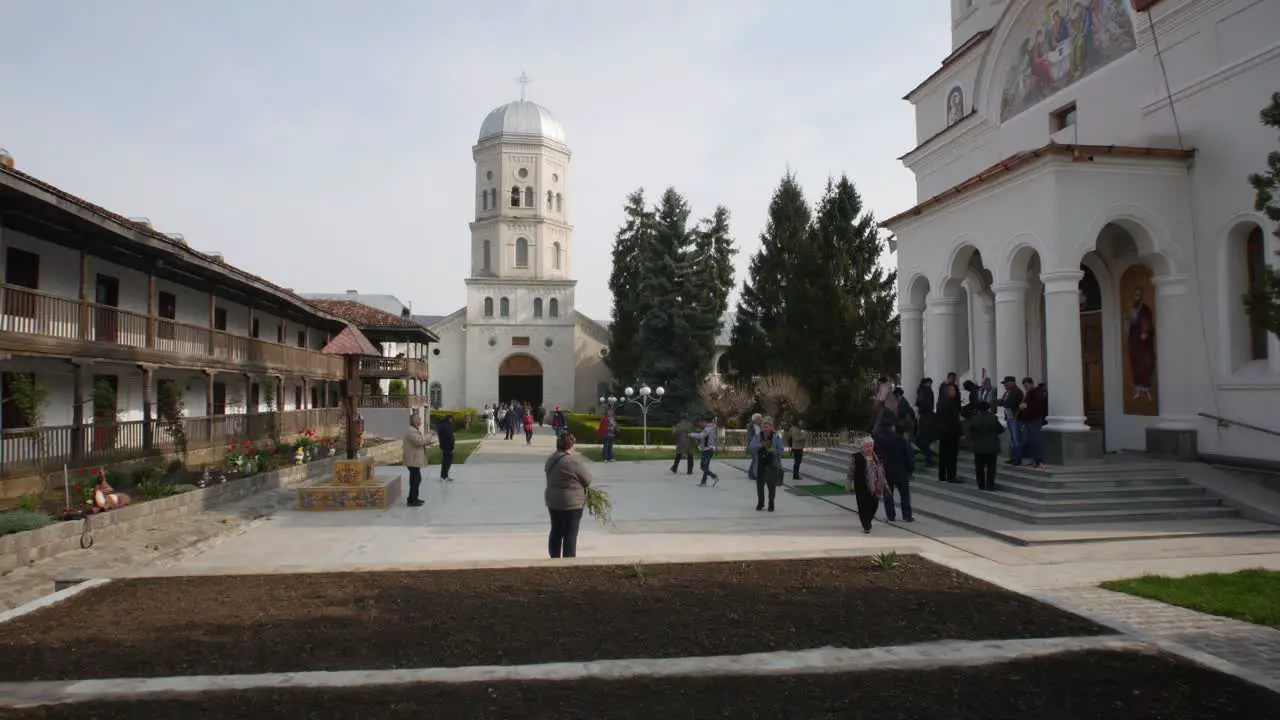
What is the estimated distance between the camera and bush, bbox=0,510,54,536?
9289mm

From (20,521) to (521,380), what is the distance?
4312 centimetres

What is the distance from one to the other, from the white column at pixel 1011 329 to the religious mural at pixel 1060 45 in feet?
15.4

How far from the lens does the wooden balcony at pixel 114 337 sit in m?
14.2

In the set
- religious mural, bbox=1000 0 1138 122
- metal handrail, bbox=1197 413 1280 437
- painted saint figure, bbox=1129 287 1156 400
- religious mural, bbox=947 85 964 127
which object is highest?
religious mural, bbox=947 85 964 127

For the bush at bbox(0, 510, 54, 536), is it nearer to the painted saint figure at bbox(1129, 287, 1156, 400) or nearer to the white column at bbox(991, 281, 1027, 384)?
the white column at bbox(991, 281, 1027, 384)

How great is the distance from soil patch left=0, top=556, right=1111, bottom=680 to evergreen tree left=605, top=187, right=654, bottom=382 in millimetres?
36587

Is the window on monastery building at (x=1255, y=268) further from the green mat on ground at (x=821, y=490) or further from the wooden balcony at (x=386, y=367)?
the wooden balcony at (x=386, y=367)

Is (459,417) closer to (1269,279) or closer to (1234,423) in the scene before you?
(1234,423)

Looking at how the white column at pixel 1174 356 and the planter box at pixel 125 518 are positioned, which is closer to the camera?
the planter box at pixel 125 518

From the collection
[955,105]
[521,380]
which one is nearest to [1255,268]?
[955,105]

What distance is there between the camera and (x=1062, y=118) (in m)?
15.9

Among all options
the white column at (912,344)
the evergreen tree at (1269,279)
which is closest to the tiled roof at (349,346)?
the white column at (912,344)

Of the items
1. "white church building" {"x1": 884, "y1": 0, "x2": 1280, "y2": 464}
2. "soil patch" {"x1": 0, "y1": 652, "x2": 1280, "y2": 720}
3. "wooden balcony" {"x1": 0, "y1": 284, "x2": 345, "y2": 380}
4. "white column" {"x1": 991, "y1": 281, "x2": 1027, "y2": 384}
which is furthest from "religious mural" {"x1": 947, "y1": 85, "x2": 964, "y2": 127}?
"wooden balcony" {"x1": 0, "y1": 284, "x2": 345, "y2": 380}

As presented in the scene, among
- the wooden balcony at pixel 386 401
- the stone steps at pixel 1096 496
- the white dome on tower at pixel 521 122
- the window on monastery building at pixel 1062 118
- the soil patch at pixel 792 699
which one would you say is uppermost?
the white dome on tower at pixel 521 122
